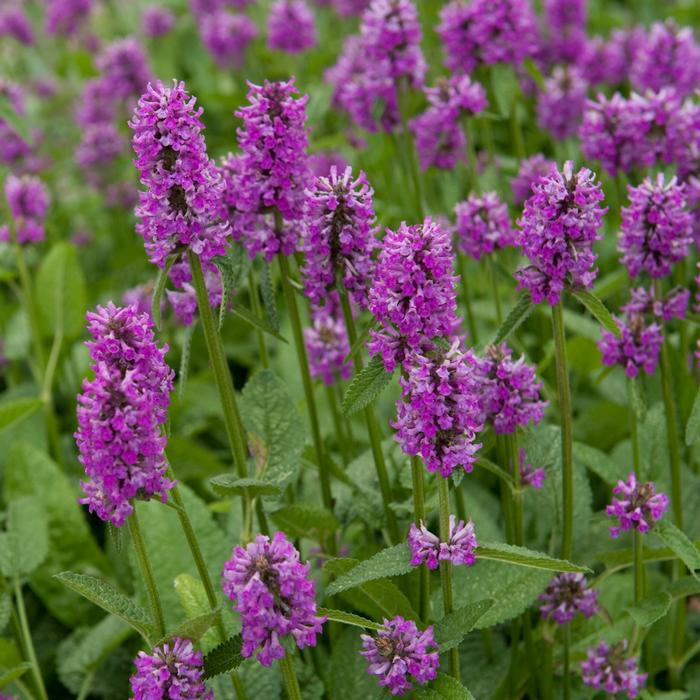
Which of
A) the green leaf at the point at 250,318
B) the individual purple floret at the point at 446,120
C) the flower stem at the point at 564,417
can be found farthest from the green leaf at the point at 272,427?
the individual purple floret at the point at 446,120

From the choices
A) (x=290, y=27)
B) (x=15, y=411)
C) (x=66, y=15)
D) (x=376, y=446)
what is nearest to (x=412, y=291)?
(x=376, y=446)

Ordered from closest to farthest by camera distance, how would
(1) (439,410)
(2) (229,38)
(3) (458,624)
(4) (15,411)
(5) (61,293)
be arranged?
1. (1) (439,410)
2. (3) (458,624)
3. (4) (15,411)
4. (5) (61,293)
5. (2) (229,38)

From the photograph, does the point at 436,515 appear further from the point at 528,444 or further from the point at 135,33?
the point at 135,33

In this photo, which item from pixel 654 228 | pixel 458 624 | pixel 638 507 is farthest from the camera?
pixel 654 228

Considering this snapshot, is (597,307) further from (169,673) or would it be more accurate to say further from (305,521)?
(169,673)

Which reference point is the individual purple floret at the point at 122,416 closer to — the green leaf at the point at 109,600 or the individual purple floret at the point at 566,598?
the green leaf at the point at 109,600

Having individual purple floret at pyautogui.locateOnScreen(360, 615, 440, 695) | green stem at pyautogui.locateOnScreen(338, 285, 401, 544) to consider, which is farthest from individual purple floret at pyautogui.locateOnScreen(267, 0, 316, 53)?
individual purple floret at pyautogui.locateOnScreen(360, 615, 440, 695)

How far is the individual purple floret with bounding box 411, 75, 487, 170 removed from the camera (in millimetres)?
4168

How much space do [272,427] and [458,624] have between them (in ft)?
2.87

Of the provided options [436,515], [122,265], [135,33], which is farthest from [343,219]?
[135,33]

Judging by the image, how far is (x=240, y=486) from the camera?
2658 millimetres

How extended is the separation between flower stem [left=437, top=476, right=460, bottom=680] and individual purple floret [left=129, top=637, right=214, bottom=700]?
0.61 meters

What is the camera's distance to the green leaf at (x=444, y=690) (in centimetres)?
255

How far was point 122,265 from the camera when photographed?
20.3 feet
